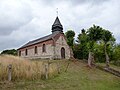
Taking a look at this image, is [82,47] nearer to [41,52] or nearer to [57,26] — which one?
[57,26]

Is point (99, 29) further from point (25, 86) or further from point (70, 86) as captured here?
point (25, 86)

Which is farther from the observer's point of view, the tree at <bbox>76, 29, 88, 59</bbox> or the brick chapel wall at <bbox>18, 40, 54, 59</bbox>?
the tree at <bbox>76, 29, 88, 59</bbox>

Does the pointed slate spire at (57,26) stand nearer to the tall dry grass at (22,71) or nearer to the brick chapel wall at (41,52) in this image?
the brick chapel wall at (41,52)

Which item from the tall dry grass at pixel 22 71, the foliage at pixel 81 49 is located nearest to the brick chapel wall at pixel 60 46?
the foliage at pixel 81 49

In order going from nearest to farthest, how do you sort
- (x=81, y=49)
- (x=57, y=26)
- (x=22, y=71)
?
(x=22, y=71) < (x=57, y=26) < (x=81, y=49)

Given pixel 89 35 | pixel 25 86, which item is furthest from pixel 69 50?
pixel 25 86

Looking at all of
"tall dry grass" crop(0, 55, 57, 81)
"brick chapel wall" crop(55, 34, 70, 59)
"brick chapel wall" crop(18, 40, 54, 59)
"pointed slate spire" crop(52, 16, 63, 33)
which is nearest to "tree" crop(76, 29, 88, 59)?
"brick chapel wall" crop(55, 34, 70, 59)

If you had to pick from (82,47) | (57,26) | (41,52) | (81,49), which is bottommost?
(41,52)

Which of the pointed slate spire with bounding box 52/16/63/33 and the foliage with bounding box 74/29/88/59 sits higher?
the pointed slate spire with bounding box 52/16/63/33

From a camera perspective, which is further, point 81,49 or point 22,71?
point 81,49

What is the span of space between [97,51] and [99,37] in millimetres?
19948

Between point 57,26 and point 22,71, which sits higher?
point 57,26

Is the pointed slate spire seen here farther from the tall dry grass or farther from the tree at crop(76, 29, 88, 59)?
the tall dry grass

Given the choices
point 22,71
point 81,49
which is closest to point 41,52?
point 81,49
